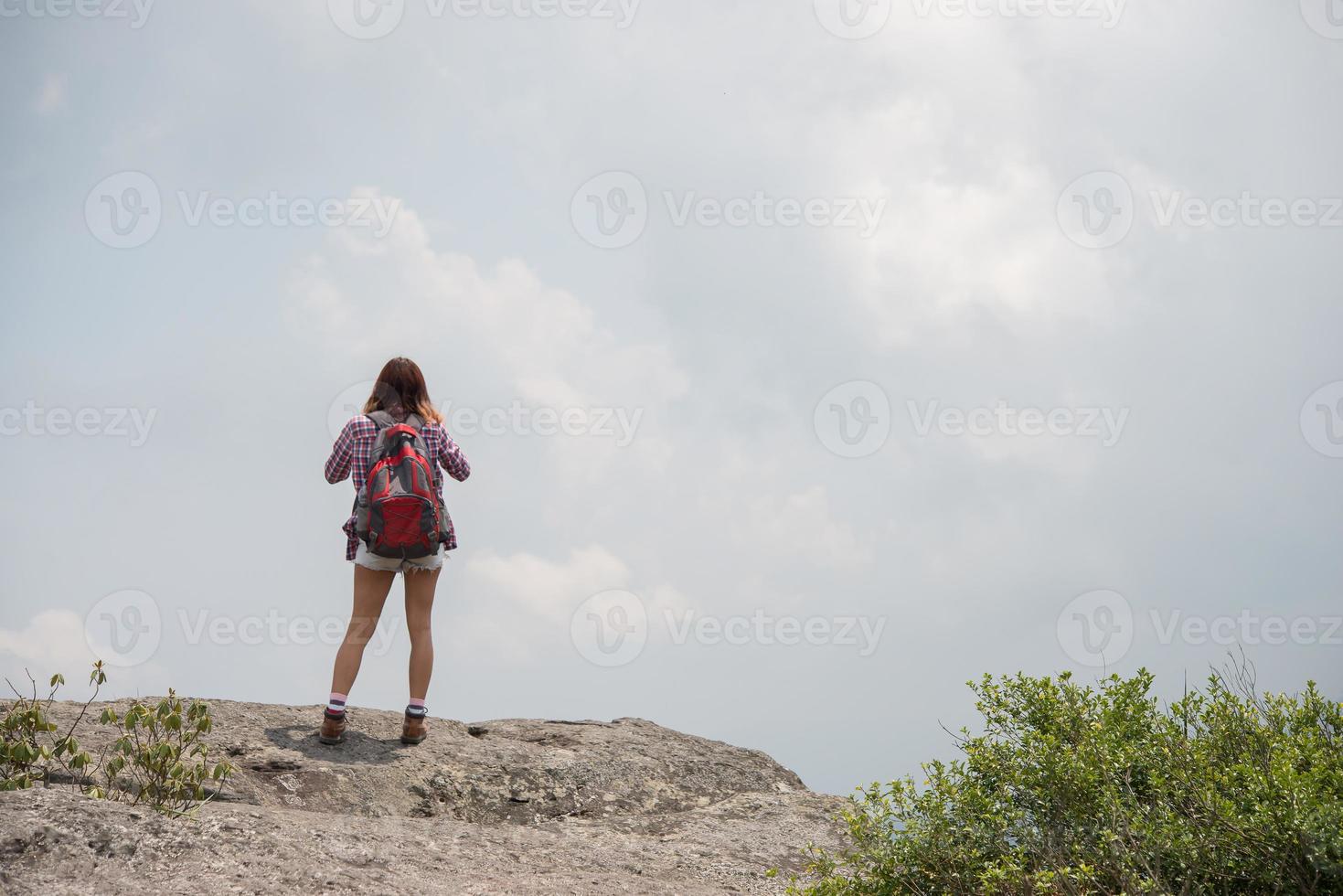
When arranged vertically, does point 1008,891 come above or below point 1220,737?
below

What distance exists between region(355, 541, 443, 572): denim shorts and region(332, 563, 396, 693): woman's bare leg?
0.07 metres

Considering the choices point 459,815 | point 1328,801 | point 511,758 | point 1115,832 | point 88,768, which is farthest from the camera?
point 511,758

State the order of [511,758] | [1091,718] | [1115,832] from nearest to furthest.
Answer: [1115,832] < [1091,718] < [511,758]

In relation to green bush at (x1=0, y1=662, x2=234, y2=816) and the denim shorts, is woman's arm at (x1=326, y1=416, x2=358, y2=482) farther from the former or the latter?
green bush at (x1=0, y1=662, x2=234, y2=816)

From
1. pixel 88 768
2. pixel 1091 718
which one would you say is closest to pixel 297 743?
pixel 88 768

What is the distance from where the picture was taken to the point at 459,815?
6.59 m

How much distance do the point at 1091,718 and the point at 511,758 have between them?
4.13 metres

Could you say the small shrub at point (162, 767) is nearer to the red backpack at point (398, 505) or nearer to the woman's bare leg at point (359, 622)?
the woman's bare leg at point (359, 622)

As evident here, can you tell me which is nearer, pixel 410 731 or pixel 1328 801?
pixel 1328 801

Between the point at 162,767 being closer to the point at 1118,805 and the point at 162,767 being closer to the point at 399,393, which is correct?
the point at 399,393

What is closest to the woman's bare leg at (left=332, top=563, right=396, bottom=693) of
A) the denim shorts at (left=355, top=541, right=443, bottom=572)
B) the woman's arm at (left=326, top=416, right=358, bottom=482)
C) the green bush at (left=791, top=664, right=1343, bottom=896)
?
the denim shorts at (left=355, top=541, right=443, bottom=572)

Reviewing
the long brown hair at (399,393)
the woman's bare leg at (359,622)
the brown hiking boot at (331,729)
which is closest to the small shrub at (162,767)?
the brown hiking boot at (331,729)

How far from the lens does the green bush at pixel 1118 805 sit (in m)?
4.04

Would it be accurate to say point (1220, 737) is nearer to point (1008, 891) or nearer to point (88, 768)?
point (1008, 891)
